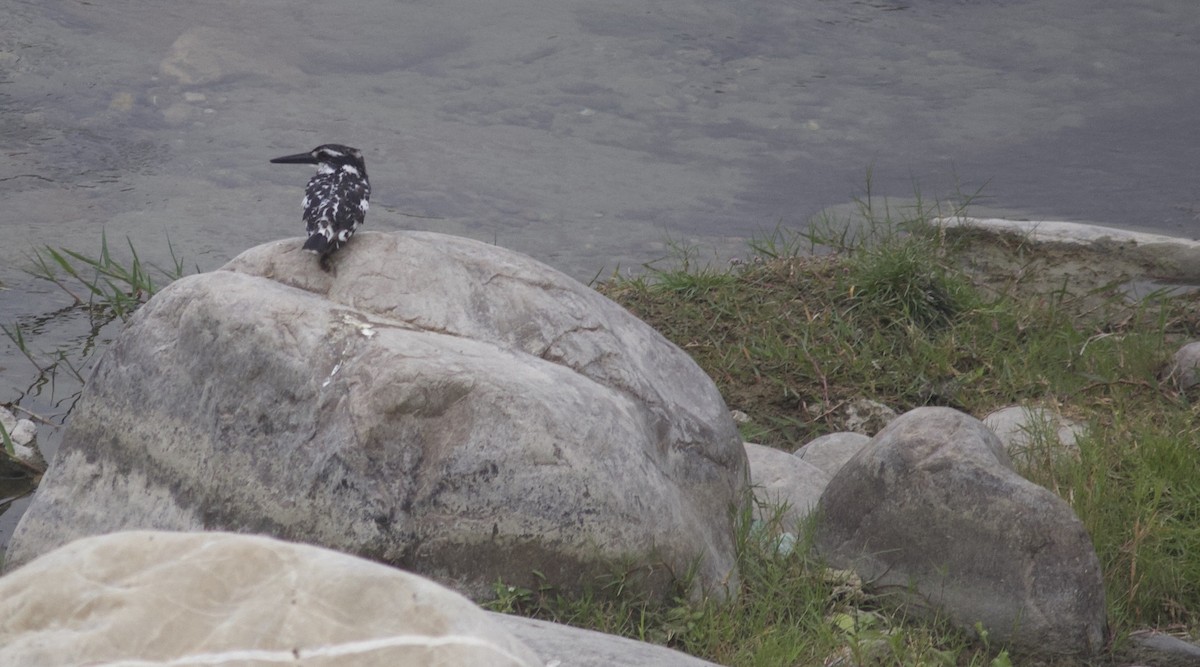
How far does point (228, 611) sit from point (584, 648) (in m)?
1.21

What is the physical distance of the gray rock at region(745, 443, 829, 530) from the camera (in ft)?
16.1

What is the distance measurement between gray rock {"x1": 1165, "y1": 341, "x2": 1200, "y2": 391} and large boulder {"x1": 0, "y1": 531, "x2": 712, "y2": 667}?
4930 mm

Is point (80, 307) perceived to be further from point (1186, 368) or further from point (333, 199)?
point (1186, 368)

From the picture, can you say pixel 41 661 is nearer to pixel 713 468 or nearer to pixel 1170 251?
pixel 713 468

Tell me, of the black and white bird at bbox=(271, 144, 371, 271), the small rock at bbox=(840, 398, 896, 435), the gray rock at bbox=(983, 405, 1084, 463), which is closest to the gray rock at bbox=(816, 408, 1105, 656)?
the gray rock at bbox=(983, 405, 1084, 463)

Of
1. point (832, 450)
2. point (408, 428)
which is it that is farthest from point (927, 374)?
point (408, 428)

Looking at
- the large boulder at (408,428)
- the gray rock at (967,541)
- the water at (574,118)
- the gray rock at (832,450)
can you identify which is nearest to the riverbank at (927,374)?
the gray rock at (967,541)

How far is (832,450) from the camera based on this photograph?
576 cm

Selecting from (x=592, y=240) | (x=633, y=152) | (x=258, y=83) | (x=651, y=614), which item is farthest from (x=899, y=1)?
(x=651, y=614)

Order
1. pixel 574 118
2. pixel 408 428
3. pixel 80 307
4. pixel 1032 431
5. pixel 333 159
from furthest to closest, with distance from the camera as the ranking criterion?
pixel 574 118 < pixel 80 307 < pixel 1032 431 < pixel 333 159 < pixel 408 428

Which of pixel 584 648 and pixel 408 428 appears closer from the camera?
pixel 584 648

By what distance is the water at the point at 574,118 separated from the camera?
Answer: 8672 millimetres

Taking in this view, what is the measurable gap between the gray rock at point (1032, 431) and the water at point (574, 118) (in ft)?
9.33

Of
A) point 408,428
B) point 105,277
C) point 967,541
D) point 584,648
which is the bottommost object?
point 967,541
